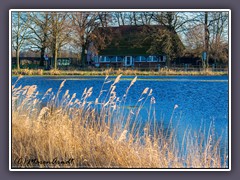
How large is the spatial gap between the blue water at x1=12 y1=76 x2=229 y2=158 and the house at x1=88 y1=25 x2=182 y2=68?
22cm

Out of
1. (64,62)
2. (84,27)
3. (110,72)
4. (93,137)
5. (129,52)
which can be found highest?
(84,27)

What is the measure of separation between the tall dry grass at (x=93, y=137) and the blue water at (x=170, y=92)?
0.28 feet

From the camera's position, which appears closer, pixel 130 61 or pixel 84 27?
pixel 84 27

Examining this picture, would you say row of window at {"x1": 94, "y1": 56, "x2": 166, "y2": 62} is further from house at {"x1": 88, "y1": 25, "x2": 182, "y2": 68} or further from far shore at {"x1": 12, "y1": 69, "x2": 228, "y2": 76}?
far shore at {"x1": 12, "y1": 69, "x2": 228, "y2": 76}

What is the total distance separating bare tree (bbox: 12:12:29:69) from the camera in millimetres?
9125

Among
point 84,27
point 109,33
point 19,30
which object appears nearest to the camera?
point 19,30

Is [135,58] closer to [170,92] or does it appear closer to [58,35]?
[170,92]

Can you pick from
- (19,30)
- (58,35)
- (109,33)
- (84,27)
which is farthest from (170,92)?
(19,30)

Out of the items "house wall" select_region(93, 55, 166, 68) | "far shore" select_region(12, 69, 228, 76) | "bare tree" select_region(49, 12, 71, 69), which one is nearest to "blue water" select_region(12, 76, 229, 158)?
"far shore" select_region(12, 69, 228, 76)

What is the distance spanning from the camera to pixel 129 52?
9.65 m

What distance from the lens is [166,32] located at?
9.55m

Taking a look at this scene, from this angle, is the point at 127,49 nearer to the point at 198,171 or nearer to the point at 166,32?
the point at 166,32

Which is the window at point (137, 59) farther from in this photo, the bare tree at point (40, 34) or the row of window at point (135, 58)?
the bare tree at point (40, 34)

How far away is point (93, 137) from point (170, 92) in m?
1.29
